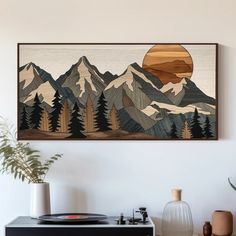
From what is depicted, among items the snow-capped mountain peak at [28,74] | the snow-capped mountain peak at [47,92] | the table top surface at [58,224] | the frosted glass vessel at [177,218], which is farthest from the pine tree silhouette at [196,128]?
the snow-capped mountain peak at [28,74]

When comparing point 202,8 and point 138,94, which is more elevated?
point 202,8

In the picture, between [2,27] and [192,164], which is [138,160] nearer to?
[192,164]

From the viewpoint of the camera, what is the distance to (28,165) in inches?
104

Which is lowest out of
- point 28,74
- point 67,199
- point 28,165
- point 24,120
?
point 67,199

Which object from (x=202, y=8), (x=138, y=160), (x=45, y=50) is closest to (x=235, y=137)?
(x=138, y=160)

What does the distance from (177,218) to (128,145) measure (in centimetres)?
49

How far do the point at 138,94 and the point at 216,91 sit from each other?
0.44 meters

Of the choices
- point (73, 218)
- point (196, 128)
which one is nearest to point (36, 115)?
point (73, 218)

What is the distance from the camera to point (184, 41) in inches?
106

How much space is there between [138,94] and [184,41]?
406 mm

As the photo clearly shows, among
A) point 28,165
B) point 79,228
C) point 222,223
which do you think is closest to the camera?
point 79,228

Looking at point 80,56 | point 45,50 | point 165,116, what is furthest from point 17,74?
point 165,116

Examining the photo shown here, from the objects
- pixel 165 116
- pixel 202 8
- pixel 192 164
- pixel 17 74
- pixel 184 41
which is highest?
pixel 202 8

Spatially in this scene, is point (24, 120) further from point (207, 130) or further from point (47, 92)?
point (207, 130)
